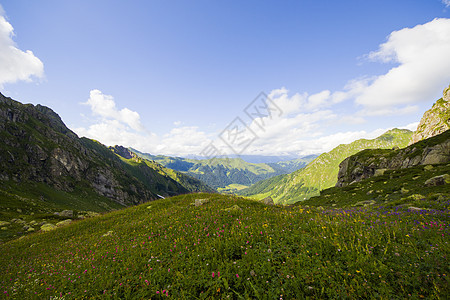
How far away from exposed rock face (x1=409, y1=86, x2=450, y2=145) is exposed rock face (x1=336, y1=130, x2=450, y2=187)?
366ft

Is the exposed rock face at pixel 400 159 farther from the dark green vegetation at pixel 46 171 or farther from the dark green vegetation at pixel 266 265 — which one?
the dark green vegetation at pixel 46 171

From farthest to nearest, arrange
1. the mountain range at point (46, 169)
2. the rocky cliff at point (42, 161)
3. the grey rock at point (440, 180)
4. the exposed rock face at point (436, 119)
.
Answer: the exposed rock face at point (436, 119) < the rocky cliff at point (42, 161) < the mountain range at point (46, 169) < the grey rock at point (440, 180)

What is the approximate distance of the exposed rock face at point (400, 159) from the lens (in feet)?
150

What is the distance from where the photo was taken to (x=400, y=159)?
64.6 metres

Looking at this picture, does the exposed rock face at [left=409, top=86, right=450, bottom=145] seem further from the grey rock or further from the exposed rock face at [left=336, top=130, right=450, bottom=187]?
the grey rock

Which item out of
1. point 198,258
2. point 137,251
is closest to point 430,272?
point 198,258

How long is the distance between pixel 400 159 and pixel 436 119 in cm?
16122

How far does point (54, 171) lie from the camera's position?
134 metres

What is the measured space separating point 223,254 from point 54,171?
613ft

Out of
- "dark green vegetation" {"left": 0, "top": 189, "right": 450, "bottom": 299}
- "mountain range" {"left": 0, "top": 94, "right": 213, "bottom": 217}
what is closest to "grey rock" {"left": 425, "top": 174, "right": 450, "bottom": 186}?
"dark green vegetation" {"left": 0, "top": 189, "right": 450, "bottom": 299}

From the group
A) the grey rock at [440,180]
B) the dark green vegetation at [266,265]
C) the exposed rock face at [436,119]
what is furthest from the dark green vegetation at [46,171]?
the exposed rock face at [436,119]

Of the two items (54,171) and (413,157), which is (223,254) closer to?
(413,157)

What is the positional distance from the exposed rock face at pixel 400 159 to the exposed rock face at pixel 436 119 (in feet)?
366

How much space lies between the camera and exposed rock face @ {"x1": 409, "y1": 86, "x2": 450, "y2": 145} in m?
144
